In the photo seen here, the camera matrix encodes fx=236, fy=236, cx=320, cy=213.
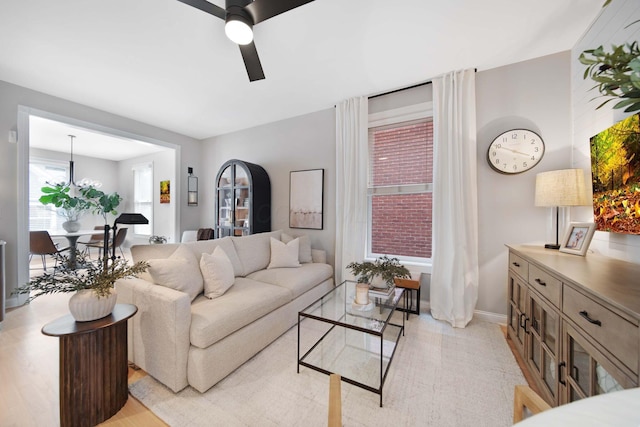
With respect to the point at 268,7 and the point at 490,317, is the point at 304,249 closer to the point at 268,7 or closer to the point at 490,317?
the point at 490,317

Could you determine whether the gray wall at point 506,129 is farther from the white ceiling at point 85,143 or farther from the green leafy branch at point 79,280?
the white ceiling at point 85,143

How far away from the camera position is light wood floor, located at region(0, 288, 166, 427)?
1.38 meters

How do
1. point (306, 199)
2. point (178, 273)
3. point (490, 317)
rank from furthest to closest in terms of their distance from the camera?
point (306, 199) → point (490, 317) → point (178, 273)

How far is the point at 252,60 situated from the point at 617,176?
2699mm

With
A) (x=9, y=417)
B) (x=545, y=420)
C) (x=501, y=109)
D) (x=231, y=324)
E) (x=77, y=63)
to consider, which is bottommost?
(x=9, y=417)

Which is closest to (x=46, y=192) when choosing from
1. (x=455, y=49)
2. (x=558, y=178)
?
(x=455, y=49)

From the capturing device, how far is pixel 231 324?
5.61ft

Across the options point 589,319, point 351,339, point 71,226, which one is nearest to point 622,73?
point 589,319

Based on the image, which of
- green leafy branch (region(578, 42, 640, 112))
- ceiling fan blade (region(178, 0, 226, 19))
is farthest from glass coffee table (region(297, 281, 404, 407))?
ceiling fan blade (region(178, 0, 226, 19))

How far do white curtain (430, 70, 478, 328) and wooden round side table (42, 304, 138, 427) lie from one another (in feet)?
9.11

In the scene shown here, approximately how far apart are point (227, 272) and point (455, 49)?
299cm

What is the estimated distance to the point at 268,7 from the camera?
1497mm

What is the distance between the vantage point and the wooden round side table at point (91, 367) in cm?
126

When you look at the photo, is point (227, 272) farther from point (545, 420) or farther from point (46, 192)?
point (46, 192)
